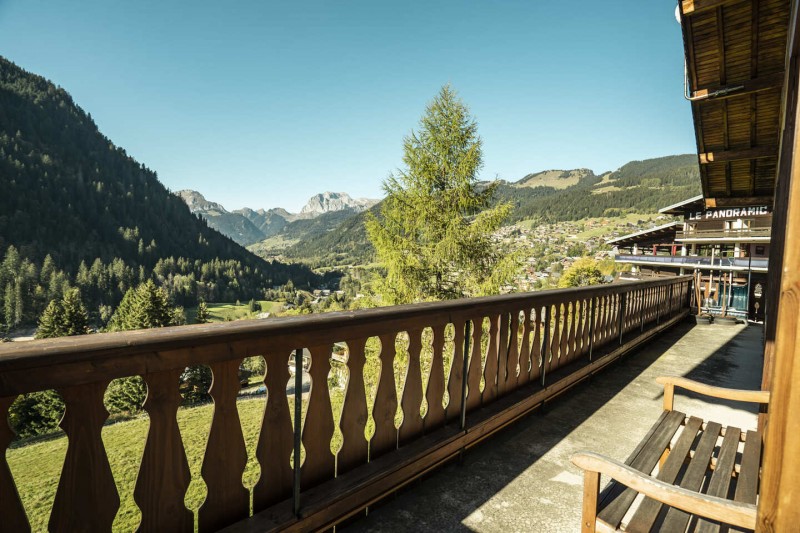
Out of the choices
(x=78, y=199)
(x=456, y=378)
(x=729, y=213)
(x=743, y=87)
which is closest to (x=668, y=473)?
(x=456, y=378)

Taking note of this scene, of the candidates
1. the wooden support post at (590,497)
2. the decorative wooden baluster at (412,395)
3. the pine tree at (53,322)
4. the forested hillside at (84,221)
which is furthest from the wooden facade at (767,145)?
the forested hillside at (84,221)

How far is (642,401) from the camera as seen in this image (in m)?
4.02

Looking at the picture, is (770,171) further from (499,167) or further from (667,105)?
(667,105)

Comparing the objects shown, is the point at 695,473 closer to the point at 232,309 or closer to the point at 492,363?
the point at 492,363

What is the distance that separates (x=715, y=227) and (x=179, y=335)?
1323 inches

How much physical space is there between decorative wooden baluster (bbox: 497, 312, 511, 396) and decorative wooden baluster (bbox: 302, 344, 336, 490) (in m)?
1.54

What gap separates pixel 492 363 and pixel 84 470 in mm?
2453

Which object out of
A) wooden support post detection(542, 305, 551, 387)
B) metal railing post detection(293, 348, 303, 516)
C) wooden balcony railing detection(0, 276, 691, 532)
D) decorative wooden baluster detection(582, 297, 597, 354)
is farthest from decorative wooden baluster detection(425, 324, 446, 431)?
decorative wooden baluster detection(582, 297, 597, 354)

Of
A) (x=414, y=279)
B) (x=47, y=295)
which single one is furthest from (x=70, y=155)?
(x=414, y=279)

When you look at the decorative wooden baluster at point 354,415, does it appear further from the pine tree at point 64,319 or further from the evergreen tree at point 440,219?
the pine tree at point 64,319

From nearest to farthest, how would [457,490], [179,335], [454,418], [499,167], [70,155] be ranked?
[179,335]
[457,490]
[454,418]
[499,167]
[70,155]

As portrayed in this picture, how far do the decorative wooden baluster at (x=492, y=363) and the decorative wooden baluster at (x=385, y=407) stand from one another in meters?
0.98

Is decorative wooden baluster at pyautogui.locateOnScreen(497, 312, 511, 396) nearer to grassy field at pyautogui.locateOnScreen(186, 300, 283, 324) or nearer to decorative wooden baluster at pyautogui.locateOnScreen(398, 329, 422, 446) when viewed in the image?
decorative wooden baluster at pyautogui.locateOnScreen(398, 329, 422, 446)

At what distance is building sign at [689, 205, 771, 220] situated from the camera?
24.0 m
